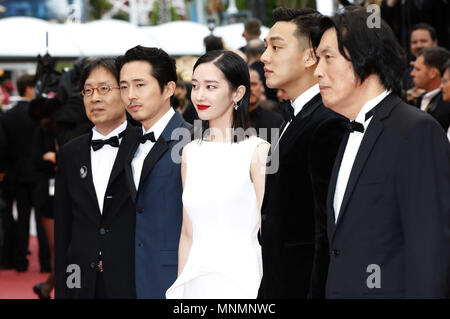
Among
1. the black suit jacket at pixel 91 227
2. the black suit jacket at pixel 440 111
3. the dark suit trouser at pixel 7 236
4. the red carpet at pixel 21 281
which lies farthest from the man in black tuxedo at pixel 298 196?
the dark suit trouser at pixel 7 236

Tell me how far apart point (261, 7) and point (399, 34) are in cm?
3036

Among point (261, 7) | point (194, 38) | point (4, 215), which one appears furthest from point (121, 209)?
point (261, 7)

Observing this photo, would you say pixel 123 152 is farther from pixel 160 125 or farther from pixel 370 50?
pixel 370 50

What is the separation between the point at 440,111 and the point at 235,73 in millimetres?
3223

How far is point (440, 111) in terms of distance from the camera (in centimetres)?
635

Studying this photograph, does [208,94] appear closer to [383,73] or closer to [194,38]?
[383,73]

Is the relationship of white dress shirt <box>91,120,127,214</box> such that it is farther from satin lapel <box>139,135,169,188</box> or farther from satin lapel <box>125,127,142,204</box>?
satin lapel <box>139,135,169,188</box>

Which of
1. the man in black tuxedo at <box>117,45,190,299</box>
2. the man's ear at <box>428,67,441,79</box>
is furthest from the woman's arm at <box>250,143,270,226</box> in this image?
the man's ear at <box>428,67,441,79</box>

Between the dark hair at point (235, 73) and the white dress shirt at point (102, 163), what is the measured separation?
31.2 inches

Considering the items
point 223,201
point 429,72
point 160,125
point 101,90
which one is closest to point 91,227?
point 160,125

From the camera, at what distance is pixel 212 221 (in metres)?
3.55

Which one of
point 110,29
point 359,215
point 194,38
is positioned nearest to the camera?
point 359,215

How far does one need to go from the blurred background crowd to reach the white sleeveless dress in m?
0.37
